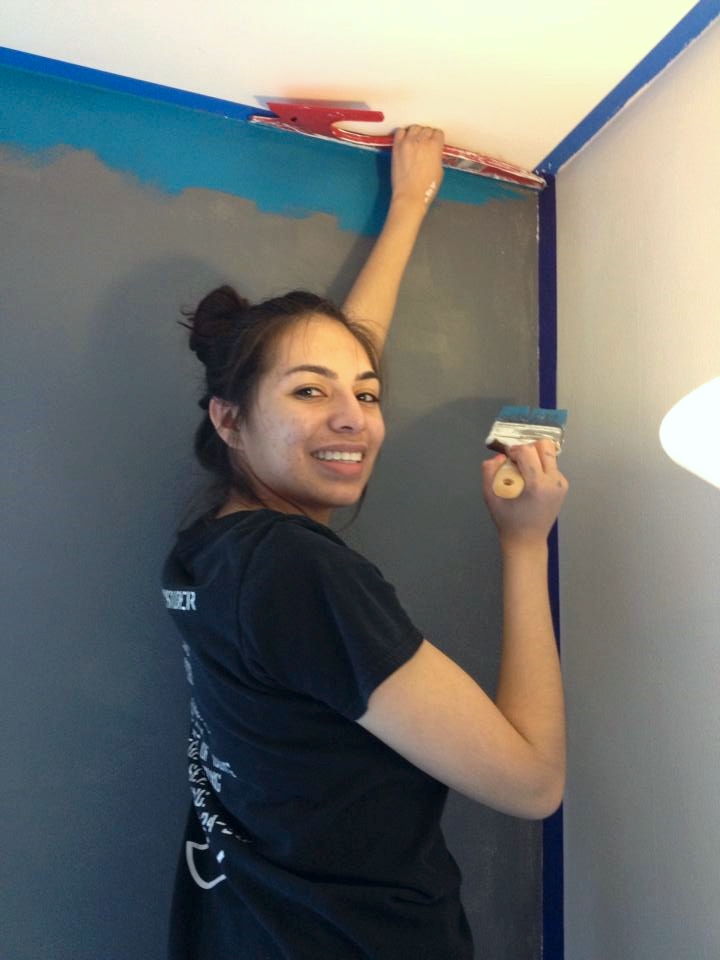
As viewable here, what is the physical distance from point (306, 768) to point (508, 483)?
431mm

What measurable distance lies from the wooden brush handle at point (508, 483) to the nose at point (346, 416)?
19cm

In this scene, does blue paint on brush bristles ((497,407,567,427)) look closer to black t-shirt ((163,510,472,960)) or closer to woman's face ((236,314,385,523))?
woman's face ((236,314,385,523))

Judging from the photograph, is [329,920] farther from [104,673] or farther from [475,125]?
[475,125]

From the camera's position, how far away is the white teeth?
3.14 feet

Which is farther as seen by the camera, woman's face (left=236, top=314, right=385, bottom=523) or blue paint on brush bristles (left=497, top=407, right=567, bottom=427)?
blue paint on brush bristles (left=497, top=407, right=567, bottom=427)

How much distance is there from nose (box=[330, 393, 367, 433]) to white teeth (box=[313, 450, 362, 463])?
0.09 ft

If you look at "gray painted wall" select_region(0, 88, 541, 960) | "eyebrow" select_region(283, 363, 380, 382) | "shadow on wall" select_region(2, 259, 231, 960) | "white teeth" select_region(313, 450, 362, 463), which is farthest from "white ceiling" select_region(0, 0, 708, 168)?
"white teeth" select_region(313, 450, 362, 463)

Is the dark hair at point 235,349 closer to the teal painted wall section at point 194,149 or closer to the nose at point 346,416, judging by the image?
the nose at point 346,416

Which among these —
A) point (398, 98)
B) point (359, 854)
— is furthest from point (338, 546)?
point (398, 98)

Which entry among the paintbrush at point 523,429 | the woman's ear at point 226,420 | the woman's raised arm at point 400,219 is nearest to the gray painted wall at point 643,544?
the paintbrush at point 523,429

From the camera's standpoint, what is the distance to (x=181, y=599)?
873mm

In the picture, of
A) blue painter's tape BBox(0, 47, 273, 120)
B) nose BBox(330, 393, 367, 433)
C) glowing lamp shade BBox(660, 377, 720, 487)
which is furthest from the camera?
blue painter's tape BBox(0, 47, 273, 120)

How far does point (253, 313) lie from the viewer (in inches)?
39.6

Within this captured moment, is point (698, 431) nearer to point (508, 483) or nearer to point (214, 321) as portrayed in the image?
point (508, 483)
